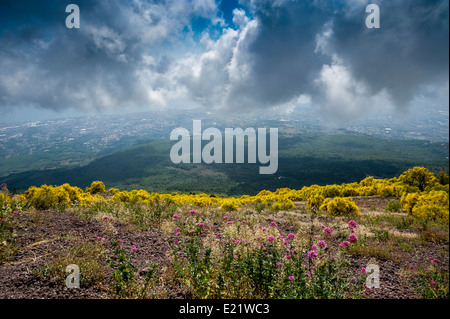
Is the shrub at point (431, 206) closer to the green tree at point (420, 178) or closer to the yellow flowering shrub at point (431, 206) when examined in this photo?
the yellow flowering shrub at point (431, 206)

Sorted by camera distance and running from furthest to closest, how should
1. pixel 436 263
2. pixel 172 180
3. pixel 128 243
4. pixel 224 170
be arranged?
pixel 224 170
pixel 172 180
pixel 128 243
pixel 436 263

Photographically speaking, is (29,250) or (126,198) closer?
(29,250)

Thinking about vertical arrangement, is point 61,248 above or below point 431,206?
below

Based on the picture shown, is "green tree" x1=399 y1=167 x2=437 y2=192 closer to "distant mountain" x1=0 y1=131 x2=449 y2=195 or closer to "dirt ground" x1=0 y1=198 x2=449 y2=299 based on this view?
"dirt ground" x1=0 y1=198 x2=449 y2=299

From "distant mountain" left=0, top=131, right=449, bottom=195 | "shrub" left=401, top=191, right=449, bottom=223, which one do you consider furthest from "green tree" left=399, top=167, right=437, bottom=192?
"distant mountain" left=0, top=131, right=449, bottom=195

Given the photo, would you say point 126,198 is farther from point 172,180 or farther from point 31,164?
point 31,164

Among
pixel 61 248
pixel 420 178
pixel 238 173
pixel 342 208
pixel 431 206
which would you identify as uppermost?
pixel 420 178

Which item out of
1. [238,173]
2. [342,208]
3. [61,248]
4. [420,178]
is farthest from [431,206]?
[238,173]

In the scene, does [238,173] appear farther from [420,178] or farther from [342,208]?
[342,208]

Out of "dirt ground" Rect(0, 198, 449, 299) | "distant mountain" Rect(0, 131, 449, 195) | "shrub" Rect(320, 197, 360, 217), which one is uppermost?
"dirt ground" Rect(0, 198, 449, 299)

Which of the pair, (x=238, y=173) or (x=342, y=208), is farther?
(x=238, y=173)
